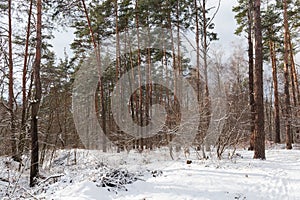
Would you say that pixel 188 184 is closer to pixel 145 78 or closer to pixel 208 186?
pixel 208 186

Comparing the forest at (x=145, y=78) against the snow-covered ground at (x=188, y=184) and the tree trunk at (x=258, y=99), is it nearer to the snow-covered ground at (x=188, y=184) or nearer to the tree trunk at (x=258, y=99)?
the tree trunk at (x=258, y=99)

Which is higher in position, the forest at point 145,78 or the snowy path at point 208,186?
the forest at point 145,78

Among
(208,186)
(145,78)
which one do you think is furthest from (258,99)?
(145,78)

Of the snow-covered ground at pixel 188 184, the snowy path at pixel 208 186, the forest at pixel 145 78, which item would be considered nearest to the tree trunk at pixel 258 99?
the forest at pixel 145 78

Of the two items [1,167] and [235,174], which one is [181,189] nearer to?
[235,174]

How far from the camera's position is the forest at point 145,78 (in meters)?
8.78

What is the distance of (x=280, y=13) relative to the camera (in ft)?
49.4

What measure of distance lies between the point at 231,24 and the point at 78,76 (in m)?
12.4

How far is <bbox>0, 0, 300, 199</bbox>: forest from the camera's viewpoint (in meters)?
8.78

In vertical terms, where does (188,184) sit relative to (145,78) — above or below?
below

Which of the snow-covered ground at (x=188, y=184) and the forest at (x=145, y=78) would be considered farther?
the forest at (x=145, y=78)

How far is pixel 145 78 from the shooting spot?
66.3 ft

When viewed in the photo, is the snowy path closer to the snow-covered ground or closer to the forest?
the snow-covered ground

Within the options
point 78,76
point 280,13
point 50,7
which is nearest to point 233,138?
point 50,7
